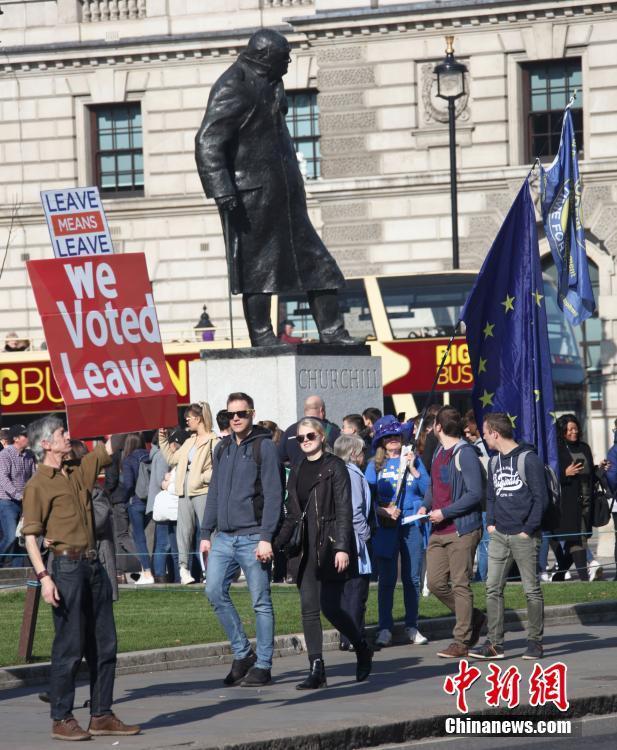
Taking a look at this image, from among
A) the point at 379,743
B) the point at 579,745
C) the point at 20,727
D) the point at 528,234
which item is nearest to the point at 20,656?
the point at 20,727

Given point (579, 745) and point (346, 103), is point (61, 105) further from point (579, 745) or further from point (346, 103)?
point (579, 745)

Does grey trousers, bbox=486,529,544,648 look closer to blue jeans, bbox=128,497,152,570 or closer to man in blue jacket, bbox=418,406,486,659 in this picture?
man in blue jacket, bbox=418,406,486,659

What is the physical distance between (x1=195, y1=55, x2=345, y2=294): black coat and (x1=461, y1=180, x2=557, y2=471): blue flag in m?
2.43

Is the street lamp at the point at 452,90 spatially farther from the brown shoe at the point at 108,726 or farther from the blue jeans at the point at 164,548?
the brown shoe at the point at 108,726

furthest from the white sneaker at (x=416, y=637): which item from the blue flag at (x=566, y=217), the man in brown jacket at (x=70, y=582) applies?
the blue flag at (x=566, y=217)

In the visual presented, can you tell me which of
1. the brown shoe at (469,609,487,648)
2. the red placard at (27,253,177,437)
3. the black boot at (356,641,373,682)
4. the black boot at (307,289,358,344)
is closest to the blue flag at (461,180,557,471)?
the brown shoe at (469,609,487,648)

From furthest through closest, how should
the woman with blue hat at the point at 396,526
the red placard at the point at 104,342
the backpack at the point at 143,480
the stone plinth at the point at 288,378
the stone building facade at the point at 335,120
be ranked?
the stone building facade at the point at 335,120 < the backpack at the point at 143,480 < the stone plinth at the point at 288,378 < the woman with blue hat at the point at 396,526 < the red placard at the point at 104,342

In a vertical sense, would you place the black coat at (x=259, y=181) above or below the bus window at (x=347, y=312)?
above

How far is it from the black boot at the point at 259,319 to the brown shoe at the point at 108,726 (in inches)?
325

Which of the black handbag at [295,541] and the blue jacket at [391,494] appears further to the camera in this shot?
the blue jacket at [391,494]

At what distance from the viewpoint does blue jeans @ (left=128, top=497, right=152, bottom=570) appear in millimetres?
21609

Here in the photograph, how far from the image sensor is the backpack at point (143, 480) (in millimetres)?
21250

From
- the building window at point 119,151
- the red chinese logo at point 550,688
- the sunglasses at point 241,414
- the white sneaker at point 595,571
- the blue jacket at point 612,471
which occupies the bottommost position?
the white sneaker at point 595,571

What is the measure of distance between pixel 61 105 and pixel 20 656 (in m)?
32.3
